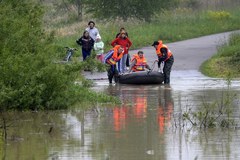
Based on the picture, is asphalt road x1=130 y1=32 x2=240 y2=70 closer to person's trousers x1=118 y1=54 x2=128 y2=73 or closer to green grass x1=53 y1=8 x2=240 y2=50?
green grass x1=53 y1=8 x2=240 y2=50

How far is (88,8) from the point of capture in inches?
2219

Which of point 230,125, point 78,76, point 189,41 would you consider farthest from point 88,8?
point 230,125

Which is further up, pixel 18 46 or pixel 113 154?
pixel 18 46

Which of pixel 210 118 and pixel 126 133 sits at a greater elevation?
pixel 210 118

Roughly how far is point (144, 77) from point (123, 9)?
83.5ft

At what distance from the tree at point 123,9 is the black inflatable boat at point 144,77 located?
24.9 metres

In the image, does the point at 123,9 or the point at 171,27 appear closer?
the point at 171,27

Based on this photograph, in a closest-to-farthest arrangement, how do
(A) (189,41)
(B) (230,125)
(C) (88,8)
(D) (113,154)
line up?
(D) (113,154)
(B) (230,125)
(A) (189,41)
(C) (88,8)

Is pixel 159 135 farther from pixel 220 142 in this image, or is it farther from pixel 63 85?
pixel 63 85

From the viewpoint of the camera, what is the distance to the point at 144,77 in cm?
A: 2792

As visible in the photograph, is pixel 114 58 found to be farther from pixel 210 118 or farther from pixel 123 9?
pixel 123 9

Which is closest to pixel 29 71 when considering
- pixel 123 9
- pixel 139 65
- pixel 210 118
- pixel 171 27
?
pixel 210 118

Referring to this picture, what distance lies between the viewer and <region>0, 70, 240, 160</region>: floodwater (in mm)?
14438

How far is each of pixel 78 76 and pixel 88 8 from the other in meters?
35.7
